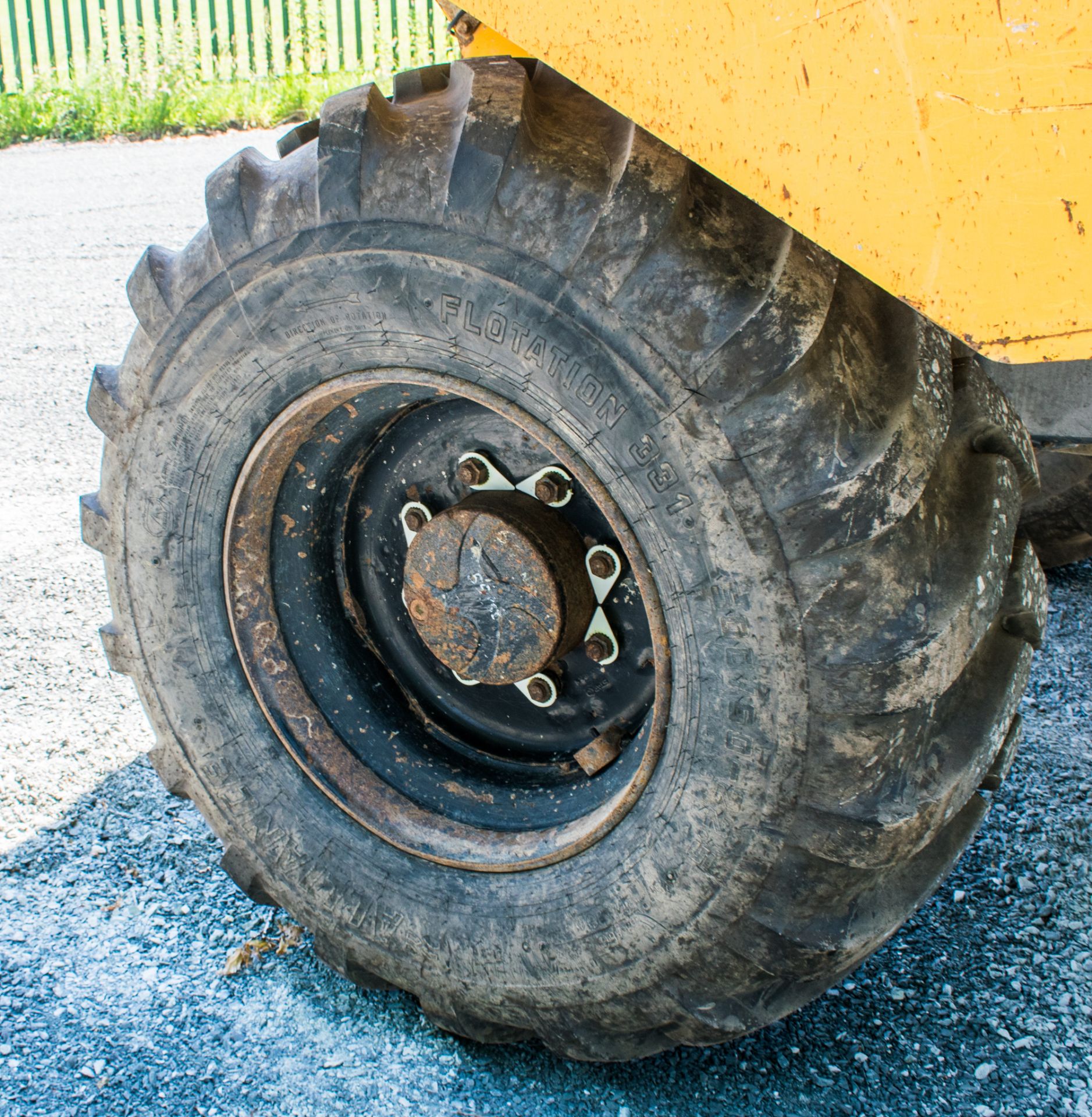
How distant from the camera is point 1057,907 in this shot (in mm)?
2457

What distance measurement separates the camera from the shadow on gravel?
206 cm

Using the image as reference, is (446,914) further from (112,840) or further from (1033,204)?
(1033,204)

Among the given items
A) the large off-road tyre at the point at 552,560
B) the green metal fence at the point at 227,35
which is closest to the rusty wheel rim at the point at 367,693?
the large off-road tyre at the point at 552,560

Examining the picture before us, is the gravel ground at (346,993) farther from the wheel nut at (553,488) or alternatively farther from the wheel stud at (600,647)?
the wheel nut at (553,488)

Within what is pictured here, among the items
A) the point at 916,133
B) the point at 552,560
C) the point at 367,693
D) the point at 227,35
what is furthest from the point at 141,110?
the point at 916,133

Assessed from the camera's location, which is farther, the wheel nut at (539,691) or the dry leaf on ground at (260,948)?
the dry leaf on ground at (260,948)

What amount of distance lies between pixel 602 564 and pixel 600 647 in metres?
0.16

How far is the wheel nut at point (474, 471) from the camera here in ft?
6.91

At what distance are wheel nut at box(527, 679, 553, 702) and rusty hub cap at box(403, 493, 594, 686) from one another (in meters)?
0.14

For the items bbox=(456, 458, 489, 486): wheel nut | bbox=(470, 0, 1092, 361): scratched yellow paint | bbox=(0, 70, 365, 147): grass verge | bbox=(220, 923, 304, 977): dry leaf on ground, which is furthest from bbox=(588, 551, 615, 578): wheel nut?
bbox=(0, 70, 365, 147): grass verge

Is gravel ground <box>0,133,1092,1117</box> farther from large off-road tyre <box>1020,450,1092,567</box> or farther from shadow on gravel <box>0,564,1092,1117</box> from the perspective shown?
large off-road tyre <box>1020,450,1092,567</box>

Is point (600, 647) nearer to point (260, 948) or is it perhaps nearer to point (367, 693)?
point (367, 693)

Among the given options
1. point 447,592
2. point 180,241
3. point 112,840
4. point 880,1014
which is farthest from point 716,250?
point 180,241

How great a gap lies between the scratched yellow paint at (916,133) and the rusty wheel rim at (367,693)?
2.38 feet
